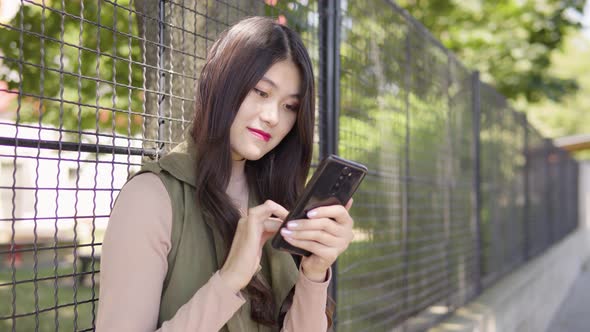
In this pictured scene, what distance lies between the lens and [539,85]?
8.39m

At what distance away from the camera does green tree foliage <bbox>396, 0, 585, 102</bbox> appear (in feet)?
26.1

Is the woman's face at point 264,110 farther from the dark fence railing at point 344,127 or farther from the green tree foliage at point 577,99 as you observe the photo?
the green tree foliage at point 577,99

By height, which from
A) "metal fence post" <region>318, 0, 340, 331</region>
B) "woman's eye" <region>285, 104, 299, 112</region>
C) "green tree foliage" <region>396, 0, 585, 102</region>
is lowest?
"woman's eye" <region>285, 104, 299, 112</region>

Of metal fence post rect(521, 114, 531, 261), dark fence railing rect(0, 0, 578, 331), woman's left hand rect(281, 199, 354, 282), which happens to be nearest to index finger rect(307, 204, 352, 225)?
woman's left hand rect(281, 199, 354, 282)

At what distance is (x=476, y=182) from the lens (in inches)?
226

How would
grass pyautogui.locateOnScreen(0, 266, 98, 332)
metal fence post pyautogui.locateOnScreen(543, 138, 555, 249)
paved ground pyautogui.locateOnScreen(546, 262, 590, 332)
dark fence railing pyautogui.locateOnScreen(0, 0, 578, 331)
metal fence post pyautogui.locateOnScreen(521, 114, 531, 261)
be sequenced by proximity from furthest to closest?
metal fence post pyautogui.locateOnScreen(543, 138, 555, 249) → metal fence post pyautogui.locateOnScreen(521, 114, 531, 261) → paved ground pyautogui.locateOnScreen(546, 262, 590, 332) → grass pyautogui.locateOnScreen(0, 266, 98, 332) → dark fence railing pyautogui.locateOnScreen(0, 0, 578, 331)

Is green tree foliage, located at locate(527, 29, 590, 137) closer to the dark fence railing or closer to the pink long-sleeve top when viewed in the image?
the dark fence railing

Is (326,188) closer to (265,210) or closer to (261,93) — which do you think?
(265,210)

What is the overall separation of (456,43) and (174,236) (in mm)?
7382

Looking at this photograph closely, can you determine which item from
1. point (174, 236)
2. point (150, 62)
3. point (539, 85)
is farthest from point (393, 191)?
point (539, 85)

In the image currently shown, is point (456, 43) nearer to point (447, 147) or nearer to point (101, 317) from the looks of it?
point (447, 147)

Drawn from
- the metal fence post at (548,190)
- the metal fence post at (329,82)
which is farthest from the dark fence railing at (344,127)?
the metal fence post at (548,190)

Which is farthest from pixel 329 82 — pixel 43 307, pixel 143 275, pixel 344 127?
pixel 43 307

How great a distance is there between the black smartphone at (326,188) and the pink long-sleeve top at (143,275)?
20 centimetres
